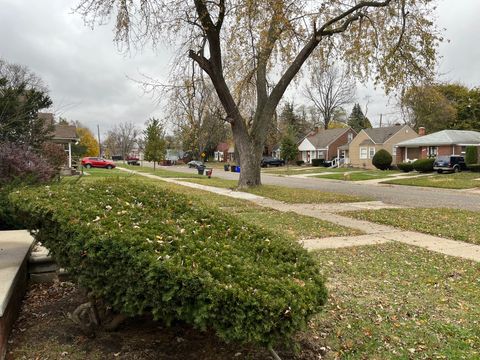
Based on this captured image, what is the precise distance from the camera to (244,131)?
18781 millimetres

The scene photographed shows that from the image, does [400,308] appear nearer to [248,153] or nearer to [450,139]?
[248,153]

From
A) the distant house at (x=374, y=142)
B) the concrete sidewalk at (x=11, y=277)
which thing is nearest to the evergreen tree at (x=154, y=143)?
the distant house at (x=374, y=142)

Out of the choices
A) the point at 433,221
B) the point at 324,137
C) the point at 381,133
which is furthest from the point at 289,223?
the point at 324,137

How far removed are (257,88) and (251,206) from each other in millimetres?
8109

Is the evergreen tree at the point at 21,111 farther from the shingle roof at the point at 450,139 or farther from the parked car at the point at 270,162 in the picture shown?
the parked car at the point at 270,162

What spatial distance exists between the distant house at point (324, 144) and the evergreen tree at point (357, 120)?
1970 cm

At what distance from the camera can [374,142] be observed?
1916 inches

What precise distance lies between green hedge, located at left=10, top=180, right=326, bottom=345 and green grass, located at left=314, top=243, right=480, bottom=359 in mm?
899

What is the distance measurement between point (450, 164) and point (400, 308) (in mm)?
33153

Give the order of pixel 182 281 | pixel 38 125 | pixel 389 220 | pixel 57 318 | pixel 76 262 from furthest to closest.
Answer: pixel 38 125
pixel 389 220
pixel 57 318
pixel 76 262
pixel 182 281

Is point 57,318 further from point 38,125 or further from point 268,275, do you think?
point 38,125

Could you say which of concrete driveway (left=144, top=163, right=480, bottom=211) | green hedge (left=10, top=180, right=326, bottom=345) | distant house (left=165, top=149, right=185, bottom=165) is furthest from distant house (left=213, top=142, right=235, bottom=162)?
green hedge (left=10, top=180, right=326, bottom=345)

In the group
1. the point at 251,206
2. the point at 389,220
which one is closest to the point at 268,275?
the point at 389,220

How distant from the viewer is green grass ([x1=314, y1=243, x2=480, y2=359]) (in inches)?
129
